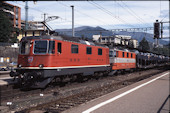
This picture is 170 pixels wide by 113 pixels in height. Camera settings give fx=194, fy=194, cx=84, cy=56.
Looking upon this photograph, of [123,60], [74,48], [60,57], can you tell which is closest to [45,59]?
[60,57]

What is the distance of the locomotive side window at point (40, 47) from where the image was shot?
11891mm

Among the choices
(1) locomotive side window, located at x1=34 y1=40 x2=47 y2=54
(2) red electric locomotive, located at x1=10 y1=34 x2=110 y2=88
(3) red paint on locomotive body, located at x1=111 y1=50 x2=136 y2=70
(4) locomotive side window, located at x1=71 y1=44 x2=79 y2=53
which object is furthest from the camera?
(3) red paint on locomotive body, located at x1=111 y1=50 x2=136 y2=70

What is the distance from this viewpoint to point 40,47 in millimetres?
12008

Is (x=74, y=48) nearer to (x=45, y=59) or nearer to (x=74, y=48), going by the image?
(x=74, y=48)

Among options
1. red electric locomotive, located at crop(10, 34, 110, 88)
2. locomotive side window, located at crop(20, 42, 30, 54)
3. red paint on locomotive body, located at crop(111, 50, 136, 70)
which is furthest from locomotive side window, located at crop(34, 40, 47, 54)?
red paint on locomotive body, located at crop(111, 50, 136, 70)

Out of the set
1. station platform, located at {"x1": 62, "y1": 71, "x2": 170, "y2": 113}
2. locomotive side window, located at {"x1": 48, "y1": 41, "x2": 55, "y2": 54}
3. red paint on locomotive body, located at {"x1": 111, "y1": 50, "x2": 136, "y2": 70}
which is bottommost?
station platform, located at {"x1": 62, "y1": 71, "x2": 170, "y2": 113}

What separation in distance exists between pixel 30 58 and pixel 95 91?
456 cm

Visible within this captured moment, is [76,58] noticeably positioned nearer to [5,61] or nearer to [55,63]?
[55,63]

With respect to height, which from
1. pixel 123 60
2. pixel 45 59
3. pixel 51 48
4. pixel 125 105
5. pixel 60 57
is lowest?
pixel 125 105

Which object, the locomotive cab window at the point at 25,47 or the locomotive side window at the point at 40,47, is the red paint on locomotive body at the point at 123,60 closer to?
the locomotive side window at the point at 40,47

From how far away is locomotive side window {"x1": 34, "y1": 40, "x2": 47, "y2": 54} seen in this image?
11.9 m

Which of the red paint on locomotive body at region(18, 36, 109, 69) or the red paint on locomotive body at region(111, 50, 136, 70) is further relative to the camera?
the red paint on locomotive body at region(111, 50, 136, 70)

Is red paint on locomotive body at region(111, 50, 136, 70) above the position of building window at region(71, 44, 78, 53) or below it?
below

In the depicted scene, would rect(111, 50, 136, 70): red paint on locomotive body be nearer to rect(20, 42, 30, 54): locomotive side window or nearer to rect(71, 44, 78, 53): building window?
rect(71, 44, 78, 53): building window
